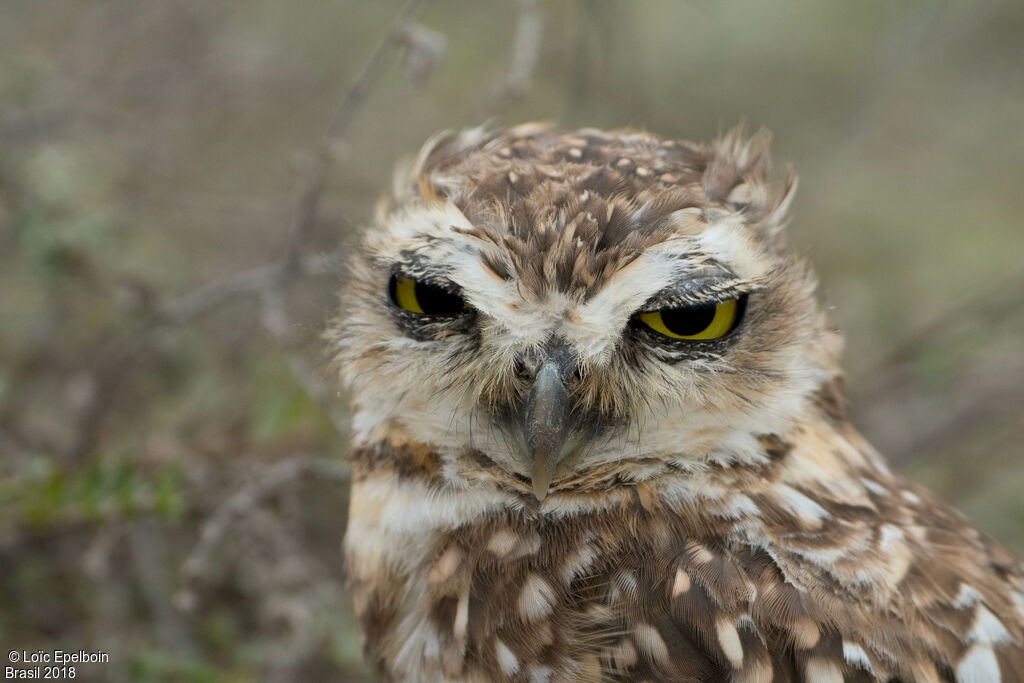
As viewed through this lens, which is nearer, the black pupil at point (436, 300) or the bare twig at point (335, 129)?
the black pupil at point (436, 300)

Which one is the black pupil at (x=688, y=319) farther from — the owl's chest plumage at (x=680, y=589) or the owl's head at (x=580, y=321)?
the owl's chest plumage at (x=680, y=589)

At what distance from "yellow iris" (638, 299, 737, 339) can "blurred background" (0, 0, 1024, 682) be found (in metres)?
0.62

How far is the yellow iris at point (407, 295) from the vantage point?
1.80 m

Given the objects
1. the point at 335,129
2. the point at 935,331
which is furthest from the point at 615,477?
the point at 935,331

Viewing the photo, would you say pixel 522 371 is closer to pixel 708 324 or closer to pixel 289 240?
pixel 708 324

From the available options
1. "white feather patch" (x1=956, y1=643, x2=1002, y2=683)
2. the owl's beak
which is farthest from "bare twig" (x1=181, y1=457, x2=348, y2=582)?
"white feather patch" (x1=956, y1=643, x2=1002, y2=683)

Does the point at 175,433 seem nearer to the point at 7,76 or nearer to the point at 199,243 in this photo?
the point at 199,243

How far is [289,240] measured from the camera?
8.54ft

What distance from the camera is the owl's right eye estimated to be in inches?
68.3

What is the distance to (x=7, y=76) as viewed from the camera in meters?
3.23

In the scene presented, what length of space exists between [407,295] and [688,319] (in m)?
0.54

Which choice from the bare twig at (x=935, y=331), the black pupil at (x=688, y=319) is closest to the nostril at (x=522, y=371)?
the black pupil at (x=688, y=319)

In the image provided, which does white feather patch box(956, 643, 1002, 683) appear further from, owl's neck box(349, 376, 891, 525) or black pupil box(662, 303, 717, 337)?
black pupil box(662, 303, 717, 337)

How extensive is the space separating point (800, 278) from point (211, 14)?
2856 millimetres
